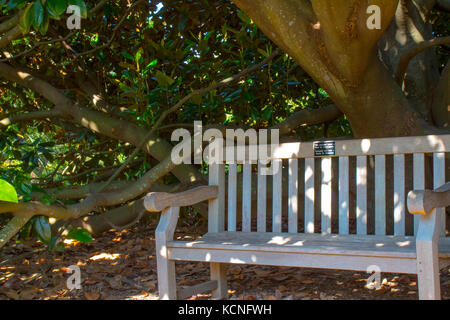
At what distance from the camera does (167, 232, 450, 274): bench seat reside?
2.45 metres

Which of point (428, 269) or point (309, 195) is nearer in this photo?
point (428, 269)

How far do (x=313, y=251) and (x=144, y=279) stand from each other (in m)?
1.81

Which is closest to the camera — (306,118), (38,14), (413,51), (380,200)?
(38,14)

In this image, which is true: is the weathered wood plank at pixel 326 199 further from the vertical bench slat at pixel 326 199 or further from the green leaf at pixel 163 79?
the green leaf at pixel 163 79

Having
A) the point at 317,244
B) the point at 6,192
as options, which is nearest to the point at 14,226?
the point at 6,192

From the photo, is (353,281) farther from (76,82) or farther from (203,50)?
(76,82)

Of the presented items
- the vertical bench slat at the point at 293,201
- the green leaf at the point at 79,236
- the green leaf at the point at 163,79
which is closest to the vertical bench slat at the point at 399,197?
the vertical bench slat at the point at 293,201

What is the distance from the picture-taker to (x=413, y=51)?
3793 mm

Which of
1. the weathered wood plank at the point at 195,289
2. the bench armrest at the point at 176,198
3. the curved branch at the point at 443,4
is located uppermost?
the curved branch at the point at 443,4

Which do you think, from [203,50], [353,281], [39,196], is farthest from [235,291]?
[203,50]

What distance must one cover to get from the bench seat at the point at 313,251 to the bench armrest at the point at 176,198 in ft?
0.77

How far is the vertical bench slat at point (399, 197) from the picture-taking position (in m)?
3.06

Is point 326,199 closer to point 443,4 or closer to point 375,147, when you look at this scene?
point 375,147

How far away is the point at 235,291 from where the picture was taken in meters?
3.68
